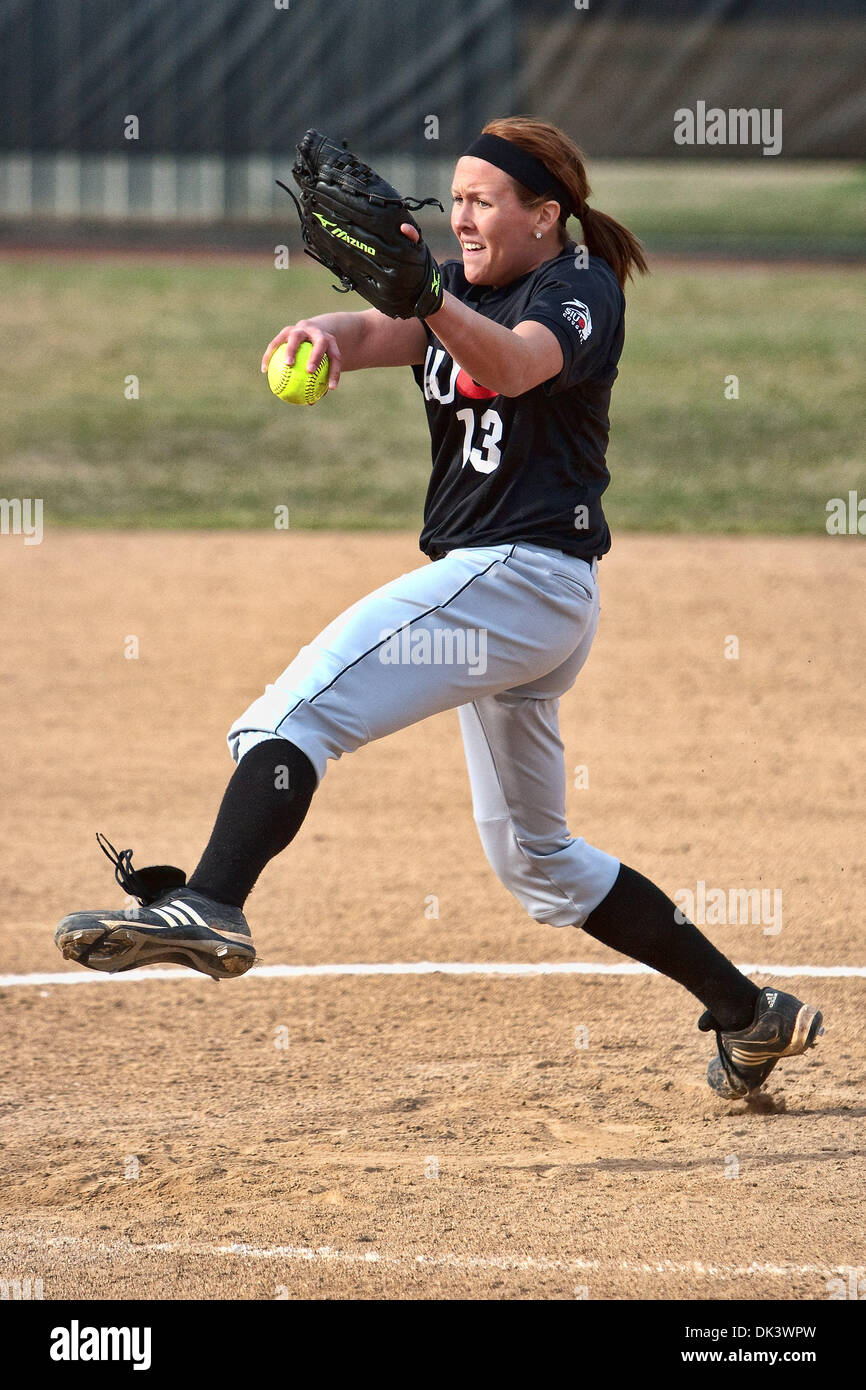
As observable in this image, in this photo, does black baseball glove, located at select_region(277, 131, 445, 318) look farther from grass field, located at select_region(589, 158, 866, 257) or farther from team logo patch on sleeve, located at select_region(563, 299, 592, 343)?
grass field, located at select_region(589, 158, 866, 257)

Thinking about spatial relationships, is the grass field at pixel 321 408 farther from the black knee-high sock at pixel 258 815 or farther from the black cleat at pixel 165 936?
the black cleat at pixel 165 936

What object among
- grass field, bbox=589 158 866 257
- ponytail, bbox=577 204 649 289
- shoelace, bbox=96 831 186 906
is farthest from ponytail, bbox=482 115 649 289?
grass field, bbox=589 158 866 257

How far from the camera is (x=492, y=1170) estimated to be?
3.06m

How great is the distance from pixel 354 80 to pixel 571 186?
37.8 ft

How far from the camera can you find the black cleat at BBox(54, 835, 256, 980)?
247 cm

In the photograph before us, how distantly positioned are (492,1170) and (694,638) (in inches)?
193

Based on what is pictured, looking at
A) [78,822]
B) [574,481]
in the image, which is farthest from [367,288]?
[78,822]

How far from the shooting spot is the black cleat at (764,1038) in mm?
3246

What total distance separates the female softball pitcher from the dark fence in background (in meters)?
11.2

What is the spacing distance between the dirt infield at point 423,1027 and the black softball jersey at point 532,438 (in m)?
1.23

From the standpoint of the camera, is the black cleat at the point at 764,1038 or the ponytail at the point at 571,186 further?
the black cleat at the point at 764,1038

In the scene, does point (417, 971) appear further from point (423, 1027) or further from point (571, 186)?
A: point (571, 186)

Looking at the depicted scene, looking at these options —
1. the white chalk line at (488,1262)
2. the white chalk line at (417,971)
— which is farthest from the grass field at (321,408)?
the white chalk line at (488,1262)

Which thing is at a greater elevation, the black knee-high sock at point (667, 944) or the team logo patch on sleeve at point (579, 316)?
the team logo patch on sleeve at point (579, 316)
